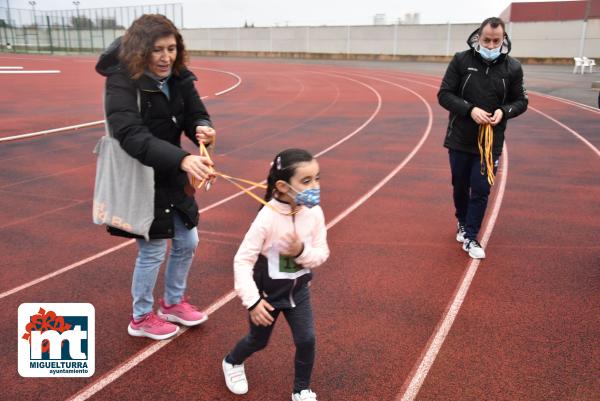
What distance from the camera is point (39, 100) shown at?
16141 mm

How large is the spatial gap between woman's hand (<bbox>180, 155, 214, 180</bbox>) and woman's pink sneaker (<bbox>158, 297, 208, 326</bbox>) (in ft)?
4.42

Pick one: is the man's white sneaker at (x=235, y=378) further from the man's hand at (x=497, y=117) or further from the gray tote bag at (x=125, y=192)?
the man's hand at (x=497, y=117)

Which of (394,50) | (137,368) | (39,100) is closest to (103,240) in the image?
(137,368)

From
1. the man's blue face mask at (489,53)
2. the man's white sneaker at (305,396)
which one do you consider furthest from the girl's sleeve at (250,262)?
the man's blue face mask at (489,53)

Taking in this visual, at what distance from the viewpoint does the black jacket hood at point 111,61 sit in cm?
277

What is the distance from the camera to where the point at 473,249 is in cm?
488

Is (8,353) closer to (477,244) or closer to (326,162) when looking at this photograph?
(477,244)

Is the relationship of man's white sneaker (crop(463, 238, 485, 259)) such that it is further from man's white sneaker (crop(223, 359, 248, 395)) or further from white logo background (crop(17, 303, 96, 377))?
white logo background (crop(17, 303, 96, 377))

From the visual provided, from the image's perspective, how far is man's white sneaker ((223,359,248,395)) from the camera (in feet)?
9.57

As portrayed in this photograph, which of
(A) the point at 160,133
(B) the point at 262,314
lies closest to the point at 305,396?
(B) the point at 262,314

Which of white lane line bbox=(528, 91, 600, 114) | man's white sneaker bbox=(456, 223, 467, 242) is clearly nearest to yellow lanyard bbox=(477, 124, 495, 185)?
man's white sneaker bbox=(456, 223, 467, 242)

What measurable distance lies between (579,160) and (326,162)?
4284mm

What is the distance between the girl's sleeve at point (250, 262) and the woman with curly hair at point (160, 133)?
1.15ft

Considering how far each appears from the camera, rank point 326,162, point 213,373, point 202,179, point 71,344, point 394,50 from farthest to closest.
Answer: point 394,50 → point 326,162 → point 71,344 → point 213,373 → point 202,179
